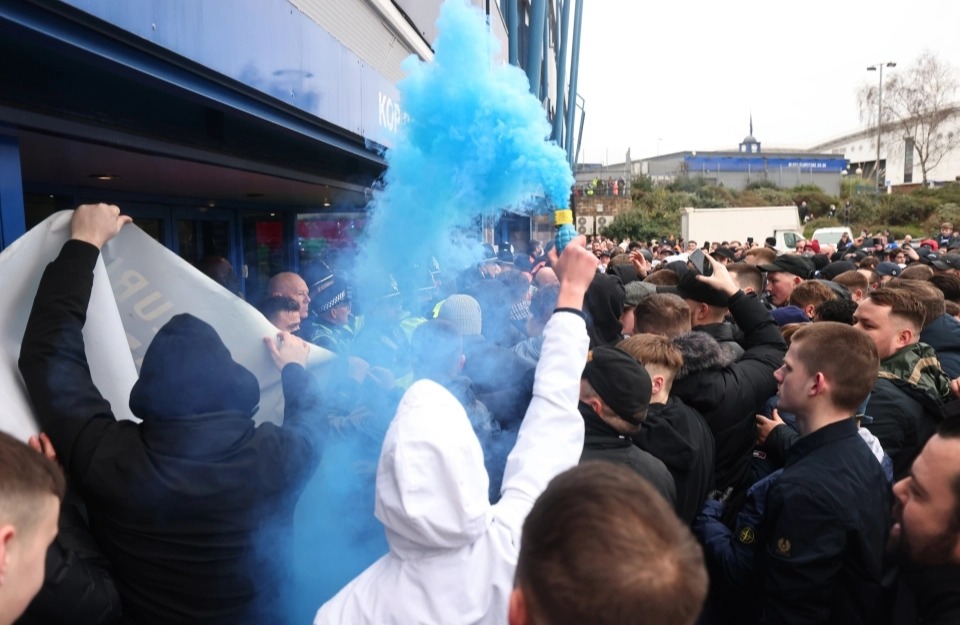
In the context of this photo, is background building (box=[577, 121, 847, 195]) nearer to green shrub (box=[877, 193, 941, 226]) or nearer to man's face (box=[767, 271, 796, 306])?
green shrub (box=[877, 193, 941, 226])

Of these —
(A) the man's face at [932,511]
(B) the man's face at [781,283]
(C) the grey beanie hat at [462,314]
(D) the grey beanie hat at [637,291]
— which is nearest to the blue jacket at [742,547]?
(A) the man's face at [932,511]

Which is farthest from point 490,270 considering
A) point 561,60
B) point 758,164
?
point 758,164

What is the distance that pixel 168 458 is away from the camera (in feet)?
5.80

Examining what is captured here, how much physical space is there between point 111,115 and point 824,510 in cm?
315

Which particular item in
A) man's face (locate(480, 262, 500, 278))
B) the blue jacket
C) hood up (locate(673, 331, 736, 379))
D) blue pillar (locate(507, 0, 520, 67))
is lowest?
the blue jacket

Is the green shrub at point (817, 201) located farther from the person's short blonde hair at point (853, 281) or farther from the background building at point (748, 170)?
the person's short blonde hair at point (853, 281)

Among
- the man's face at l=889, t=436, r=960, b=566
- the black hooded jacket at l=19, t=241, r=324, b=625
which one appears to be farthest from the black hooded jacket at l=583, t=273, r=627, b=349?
the black hooded jacket at l=19, t=241, r=324, b=625

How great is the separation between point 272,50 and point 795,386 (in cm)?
286

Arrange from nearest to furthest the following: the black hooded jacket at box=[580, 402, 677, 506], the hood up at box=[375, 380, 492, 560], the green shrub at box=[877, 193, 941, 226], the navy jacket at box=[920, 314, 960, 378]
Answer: the hood up at box=[375, 380, 492, 560]
the black hooded jacket at box=[580, 402, 677, 506]
the navy jacket at box=[920, 314, 960, 378]
the green shrub at box=[877, 193, 941, 226]

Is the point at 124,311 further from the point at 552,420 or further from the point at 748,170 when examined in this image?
the point at 748,170

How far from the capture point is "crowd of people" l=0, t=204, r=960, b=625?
50.3 inches

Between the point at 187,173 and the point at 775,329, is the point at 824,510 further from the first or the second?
the point at 187,173

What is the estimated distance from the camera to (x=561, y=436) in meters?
1.84

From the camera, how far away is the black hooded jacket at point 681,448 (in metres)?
2.58
